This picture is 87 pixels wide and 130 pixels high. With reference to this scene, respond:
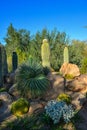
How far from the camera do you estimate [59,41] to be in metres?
31.4

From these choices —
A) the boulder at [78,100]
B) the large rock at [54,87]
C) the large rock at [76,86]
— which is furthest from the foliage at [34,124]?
the large rock at [76,86]

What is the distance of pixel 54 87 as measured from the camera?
48.4 feet

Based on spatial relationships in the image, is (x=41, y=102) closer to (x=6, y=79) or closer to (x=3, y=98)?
(x=3, y=98)

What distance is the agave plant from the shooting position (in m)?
13.9

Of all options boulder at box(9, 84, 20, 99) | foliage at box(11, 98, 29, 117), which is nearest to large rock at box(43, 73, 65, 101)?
boulder at box(9, 84, 20, 99)

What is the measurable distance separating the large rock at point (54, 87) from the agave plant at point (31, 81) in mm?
442

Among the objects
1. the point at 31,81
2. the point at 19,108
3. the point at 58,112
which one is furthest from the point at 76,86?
the point at 58,112

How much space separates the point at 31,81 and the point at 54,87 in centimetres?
145

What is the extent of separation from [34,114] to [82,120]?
2.07 m

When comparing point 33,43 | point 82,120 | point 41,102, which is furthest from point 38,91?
point 33,43

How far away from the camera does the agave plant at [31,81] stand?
13.9 m

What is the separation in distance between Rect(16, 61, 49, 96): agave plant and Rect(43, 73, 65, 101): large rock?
1.45ft

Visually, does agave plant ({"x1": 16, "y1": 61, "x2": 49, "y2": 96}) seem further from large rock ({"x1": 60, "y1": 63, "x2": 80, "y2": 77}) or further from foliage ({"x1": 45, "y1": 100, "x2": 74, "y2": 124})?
large rock ({"x1": 60, "y1": 63, "x2": 80, "y2": 77})

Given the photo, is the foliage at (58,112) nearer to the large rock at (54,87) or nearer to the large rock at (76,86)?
the large rock at (54,87)
